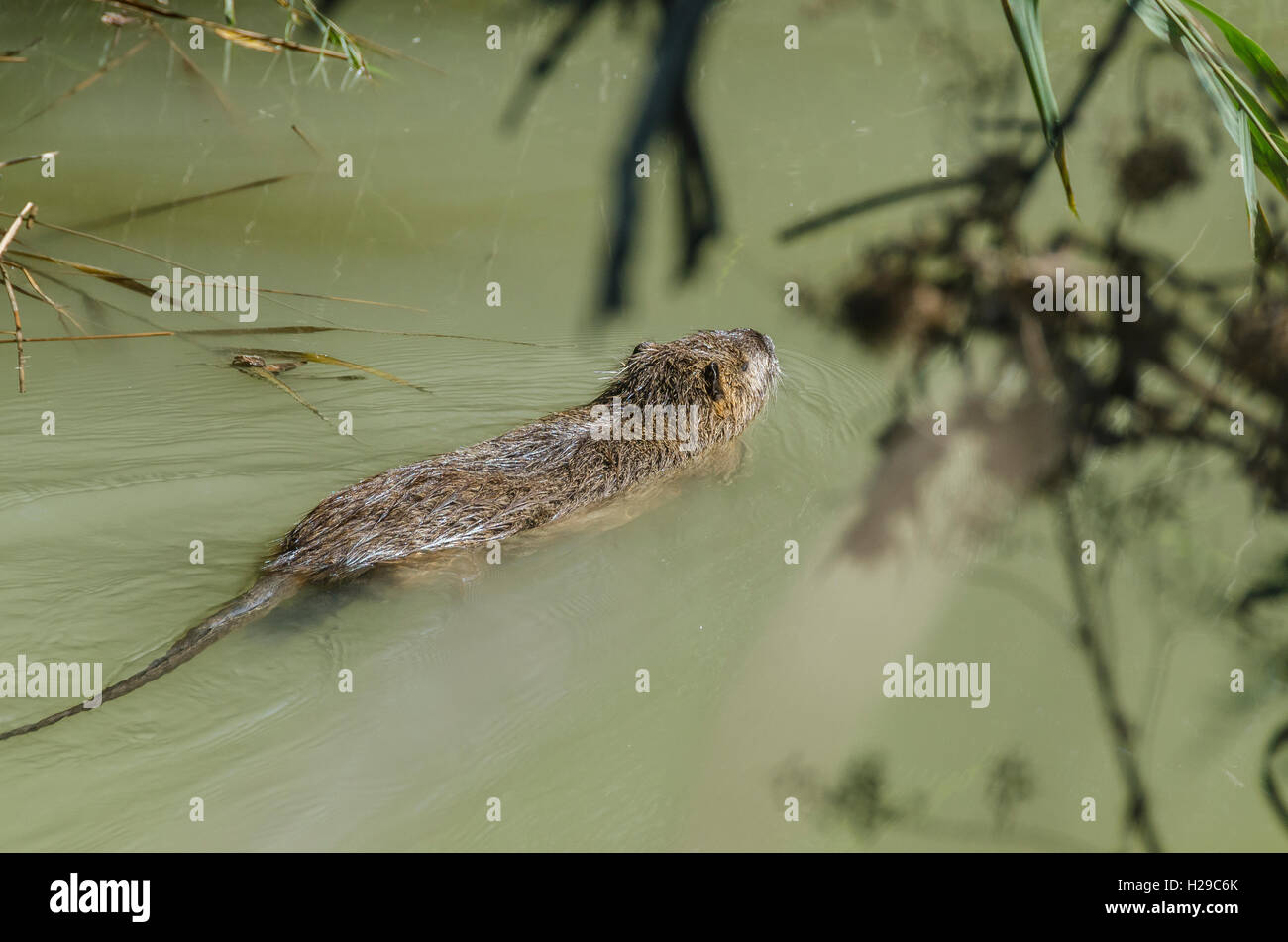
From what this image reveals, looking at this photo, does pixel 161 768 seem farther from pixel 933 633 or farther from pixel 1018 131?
pixel 1018 131

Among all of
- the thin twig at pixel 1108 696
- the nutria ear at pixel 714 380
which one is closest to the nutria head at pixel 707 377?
the nutria ear at pixel 714 380

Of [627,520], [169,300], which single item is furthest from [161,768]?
[169,300]

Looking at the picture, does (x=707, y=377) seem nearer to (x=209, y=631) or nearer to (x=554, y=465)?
(x=554, y=465)

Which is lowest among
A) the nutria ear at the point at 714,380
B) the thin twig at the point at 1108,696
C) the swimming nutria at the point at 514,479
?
the thin twig at the point at 1108,696

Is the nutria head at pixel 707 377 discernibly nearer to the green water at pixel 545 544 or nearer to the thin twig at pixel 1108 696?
the green water at pixel 545 544

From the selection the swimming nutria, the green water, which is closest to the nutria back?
the swimming nutria

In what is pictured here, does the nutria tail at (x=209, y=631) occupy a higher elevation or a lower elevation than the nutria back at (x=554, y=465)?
lower

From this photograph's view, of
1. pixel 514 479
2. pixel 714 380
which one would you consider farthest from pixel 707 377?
pixel 514 479

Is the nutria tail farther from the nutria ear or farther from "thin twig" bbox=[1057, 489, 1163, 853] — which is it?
"thin twig" bbox=[1057, 489, 1163, 853]
